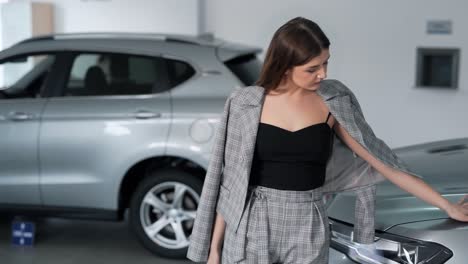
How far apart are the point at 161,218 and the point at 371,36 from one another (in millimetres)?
3516

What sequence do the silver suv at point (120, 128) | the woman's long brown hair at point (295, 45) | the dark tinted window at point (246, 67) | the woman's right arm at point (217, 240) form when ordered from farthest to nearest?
the dark tinted window at point (246, 67)
the silver suv at point (120, 128)
the woman's right arm at point (217, 240)
the woman's long brown hair at point (295, 45)

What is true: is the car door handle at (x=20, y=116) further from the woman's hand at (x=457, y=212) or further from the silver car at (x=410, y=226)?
the woman's hand at (x=457, y=212)

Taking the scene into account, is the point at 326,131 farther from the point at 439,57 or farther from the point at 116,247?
the point at 439,57

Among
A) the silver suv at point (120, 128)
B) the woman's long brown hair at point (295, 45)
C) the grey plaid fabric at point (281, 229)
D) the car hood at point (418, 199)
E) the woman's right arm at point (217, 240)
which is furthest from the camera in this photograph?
the silver suv at point (120, 128)

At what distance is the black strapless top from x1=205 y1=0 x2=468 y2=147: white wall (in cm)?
537

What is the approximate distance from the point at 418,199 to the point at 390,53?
5207 millimetres

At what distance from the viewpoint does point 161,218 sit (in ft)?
17.6

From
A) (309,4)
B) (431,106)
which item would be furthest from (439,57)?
(309,4)

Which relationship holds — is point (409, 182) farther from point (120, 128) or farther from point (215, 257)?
point (120, 128)

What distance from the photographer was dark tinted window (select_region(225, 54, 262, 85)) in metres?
5.32

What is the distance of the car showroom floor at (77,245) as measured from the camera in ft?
17.8

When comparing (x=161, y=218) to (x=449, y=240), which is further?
(x=161, y=218)

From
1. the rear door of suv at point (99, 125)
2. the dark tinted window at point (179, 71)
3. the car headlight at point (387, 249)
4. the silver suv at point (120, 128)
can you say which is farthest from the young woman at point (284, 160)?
the dark tinted window at point (179, 71)

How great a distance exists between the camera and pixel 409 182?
2568mm
